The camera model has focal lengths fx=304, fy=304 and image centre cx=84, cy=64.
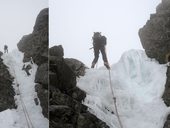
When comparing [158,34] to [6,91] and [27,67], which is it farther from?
[6,91]

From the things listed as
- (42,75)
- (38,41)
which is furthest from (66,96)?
(38,41)

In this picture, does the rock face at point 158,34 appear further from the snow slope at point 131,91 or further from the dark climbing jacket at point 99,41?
the dark climbing jacket at point 99,41

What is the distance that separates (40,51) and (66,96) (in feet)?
3.49

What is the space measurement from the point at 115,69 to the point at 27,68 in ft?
4.70

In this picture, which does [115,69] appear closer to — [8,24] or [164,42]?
[164,42]

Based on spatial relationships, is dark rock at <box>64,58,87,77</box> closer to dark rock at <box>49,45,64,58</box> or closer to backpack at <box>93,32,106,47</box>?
dark rock at <box>49,45,64,58</box>

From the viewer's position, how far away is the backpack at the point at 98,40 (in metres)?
4.16

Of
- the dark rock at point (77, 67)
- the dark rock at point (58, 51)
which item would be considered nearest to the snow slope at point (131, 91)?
the dark rock at point (77, 67)

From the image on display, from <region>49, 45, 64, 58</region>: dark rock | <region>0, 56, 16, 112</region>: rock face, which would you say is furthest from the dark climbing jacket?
<region>0, 56, 16, 112</region>: rock face

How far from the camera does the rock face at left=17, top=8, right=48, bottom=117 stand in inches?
172

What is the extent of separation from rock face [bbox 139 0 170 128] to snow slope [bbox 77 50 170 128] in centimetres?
11

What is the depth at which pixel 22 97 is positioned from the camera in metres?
4.39

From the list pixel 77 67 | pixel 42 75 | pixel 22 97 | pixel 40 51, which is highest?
pixel 40 51

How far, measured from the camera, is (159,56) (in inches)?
159
